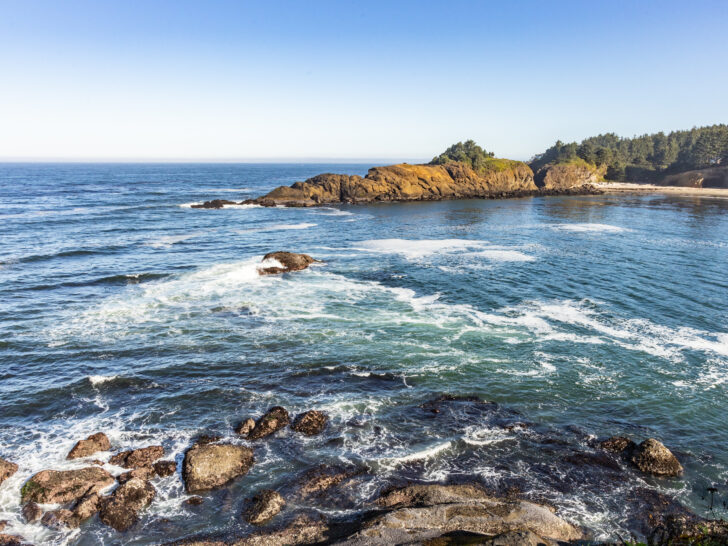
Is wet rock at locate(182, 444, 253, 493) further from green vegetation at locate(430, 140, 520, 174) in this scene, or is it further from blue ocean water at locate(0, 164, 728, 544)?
green vegetation at locate(430, 140, 520, 174)

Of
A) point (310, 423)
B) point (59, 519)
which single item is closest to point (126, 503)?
point (59, 519)

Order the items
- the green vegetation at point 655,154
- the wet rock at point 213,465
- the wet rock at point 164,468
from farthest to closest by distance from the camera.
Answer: the green vegetation at point 655,154
the wet rock at point 164,468
the wet rock at point 213,465

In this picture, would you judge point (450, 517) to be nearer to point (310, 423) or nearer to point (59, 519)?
point (310, 423)

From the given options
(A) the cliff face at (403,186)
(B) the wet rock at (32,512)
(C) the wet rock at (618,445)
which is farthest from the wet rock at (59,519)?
(A) the cliff face at (403,186)

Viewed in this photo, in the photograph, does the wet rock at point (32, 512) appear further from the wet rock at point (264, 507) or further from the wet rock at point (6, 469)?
the wet rock at point (264, 507)

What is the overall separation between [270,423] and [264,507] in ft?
15.5

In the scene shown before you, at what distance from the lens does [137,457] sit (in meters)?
16.2

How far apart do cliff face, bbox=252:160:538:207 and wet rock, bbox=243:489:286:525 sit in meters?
83.6

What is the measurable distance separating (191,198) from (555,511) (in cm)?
10600

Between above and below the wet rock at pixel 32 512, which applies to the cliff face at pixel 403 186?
above

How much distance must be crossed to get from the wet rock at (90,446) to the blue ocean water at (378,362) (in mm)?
432

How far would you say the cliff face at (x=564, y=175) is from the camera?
122688 mm

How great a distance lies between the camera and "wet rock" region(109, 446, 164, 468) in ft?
52.4

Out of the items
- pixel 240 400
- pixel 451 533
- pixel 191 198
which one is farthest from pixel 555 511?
pixel 191 198
